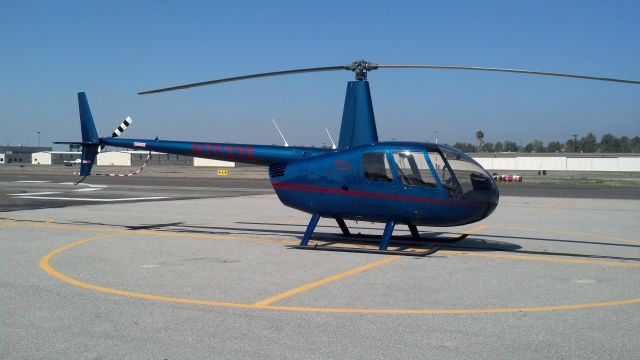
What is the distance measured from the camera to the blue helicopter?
10.9 m

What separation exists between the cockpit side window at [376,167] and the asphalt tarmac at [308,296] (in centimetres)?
159

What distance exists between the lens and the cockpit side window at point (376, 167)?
11.2m

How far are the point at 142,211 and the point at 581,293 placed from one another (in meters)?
15.9

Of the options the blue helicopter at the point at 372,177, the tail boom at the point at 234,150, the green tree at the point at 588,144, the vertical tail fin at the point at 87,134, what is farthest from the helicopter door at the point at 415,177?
the green tree at the point at 588,144

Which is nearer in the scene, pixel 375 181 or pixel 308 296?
pixel 308 296

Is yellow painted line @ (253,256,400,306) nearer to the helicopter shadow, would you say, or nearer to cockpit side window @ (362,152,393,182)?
the helicopter shadow

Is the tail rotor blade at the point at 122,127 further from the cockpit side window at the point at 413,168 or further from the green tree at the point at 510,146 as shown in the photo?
the green tree at the point at 510,146

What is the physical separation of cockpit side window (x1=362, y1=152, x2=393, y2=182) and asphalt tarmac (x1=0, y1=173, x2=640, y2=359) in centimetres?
159

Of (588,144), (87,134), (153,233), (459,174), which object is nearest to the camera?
(459,174)

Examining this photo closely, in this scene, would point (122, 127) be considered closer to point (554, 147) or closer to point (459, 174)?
point (459, 174)

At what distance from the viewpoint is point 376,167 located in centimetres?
1134

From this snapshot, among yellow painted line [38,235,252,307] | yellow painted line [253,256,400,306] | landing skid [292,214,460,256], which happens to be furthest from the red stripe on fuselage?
yellow painted line [38,235,252,307]

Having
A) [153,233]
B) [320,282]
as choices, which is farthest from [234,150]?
[320,282]

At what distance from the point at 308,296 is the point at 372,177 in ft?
14.0
